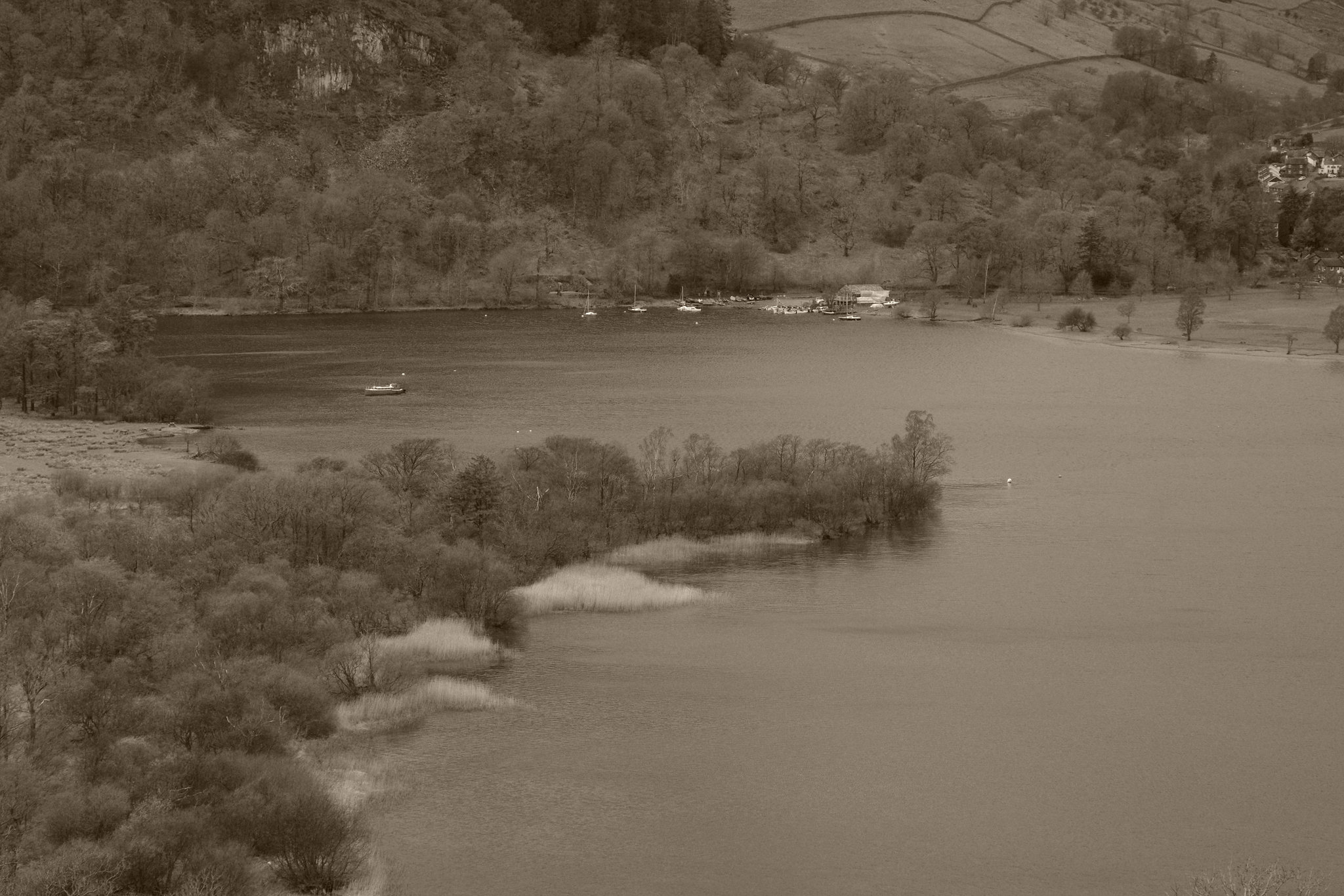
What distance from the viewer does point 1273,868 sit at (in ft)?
93.9

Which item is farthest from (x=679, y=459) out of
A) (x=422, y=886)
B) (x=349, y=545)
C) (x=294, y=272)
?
(x=294, y=272)

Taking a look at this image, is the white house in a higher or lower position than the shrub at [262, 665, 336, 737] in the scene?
higher

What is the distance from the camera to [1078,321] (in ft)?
510

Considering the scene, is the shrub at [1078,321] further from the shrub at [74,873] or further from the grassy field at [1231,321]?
the shrub at [74,873]

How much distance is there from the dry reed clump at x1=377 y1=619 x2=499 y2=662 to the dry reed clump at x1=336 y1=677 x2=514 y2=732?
1823mm

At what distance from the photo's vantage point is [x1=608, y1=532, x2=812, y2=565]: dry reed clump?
5838cm

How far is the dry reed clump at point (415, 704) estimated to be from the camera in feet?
132

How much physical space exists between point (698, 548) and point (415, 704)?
2048 cm

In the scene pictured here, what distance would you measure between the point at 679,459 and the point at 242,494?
77.3ft

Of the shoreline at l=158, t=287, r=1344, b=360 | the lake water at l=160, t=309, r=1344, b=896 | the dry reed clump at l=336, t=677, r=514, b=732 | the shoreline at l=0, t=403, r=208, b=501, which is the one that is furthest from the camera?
the shoreline at l=158, t=287, r=1344, b=360

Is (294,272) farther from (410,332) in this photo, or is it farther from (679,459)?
(679,459)

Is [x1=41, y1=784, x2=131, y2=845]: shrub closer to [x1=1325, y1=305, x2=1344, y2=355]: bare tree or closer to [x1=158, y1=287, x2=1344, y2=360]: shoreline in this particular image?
[x1=158, y1=287, x2=1344, y2=360]: shoreline

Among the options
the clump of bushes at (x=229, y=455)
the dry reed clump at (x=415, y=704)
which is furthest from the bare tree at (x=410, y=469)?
the dry reed clump at (x=415, y=704)

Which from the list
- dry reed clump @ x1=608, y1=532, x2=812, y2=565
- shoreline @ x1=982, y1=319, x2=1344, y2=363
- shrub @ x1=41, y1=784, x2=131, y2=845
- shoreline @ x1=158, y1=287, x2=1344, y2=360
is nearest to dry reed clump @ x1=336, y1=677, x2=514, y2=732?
shrub @ x1=41, y1=784, x2=131, y2=845
